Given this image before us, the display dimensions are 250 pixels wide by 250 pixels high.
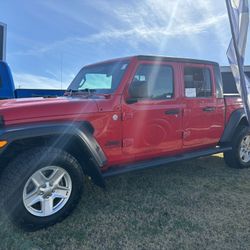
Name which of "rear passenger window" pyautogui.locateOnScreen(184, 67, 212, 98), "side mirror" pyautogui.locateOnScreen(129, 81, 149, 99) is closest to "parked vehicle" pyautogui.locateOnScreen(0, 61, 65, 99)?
"side mirror" pyautogui.locateOnScreen(129, 81, 149, 99)

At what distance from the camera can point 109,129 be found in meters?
3.30

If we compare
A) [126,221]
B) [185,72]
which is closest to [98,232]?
[126,221]

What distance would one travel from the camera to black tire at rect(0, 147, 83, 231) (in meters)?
2.61

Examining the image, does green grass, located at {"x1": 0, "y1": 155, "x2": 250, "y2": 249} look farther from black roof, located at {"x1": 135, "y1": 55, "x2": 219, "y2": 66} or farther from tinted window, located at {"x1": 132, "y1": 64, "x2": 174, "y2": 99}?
black roof, located at {"x1": 135, "y1": 55, "x2": 219, "y2": 66}

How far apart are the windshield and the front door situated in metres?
0.22

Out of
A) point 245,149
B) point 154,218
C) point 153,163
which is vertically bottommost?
point 154,218

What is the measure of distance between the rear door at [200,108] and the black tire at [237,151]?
415 millimetres

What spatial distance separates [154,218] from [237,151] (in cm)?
246

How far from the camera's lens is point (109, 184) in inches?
160

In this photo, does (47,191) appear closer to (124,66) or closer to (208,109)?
(124,66)

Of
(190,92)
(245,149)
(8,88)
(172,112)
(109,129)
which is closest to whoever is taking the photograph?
(109,129)

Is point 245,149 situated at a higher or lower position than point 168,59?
lower

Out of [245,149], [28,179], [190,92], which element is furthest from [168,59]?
[28,179]

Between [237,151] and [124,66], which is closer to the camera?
[124,66]
